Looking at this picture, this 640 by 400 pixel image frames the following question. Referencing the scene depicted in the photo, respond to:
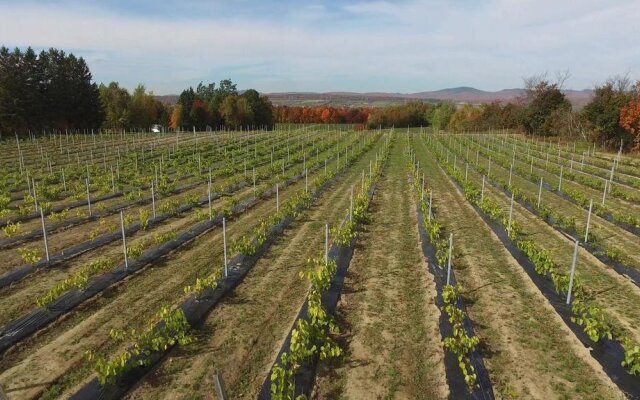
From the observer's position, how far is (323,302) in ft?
28.3

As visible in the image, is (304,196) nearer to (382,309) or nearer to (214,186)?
(214,186)

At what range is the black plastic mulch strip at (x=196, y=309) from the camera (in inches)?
231

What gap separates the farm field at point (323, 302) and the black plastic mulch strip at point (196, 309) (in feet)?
0.11

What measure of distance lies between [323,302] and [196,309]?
2.34 m

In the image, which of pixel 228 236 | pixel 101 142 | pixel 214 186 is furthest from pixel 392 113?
pixel 228 236

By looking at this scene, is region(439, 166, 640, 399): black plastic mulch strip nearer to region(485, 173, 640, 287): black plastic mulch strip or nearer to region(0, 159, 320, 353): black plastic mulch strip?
region(485, 173, 640, 287): black plastic mulch strip

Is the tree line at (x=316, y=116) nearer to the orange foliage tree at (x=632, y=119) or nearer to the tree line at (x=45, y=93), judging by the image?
the tree line at (x=45, y=93)

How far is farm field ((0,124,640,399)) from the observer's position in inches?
245

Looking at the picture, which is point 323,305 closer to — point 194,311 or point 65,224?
point 194,311

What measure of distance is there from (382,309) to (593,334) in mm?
3377

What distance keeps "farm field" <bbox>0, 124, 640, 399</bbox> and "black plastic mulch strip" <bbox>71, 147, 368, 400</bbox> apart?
3 centimetres

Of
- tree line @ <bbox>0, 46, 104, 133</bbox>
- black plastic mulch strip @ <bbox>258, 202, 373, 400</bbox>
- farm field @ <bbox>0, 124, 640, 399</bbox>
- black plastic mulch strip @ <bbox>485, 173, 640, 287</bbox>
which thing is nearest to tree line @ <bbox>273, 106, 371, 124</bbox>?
tree line @ <bbox>0, 46, 104, 133</bbox>

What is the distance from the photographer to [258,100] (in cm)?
8006

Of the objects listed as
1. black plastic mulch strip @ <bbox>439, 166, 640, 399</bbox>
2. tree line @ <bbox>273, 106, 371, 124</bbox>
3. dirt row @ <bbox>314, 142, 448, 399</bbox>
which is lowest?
dirt row @ <bbox>314, 142, 448, 399</bbox>
